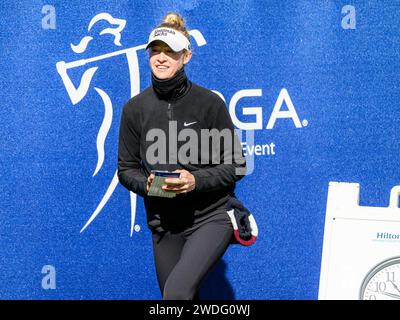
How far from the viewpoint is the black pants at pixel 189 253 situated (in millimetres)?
3381

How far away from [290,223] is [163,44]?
1.29 metres

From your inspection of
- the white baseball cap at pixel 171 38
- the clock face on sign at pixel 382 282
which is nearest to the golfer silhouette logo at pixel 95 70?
the white baseball cap at pixel 171 38

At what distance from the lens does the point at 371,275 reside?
12.3 feet

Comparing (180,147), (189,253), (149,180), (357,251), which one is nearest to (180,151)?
(180,147)

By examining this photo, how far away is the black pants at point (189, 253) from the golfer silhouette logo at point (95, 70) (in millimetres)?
861

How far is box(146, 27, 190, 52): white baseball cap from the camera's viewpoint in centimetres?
358

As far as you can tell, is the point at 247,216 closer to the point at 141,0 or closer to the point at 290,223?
the point at 290,223

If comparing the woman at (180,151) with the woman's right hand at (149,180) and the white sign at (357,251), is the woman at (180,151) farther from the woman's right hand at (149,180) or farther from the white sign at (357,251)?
the white sign at (357,251)

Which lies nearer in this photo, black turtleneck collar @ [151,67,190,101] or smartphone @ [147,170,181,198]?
smartphone @ [147,170,181,198]

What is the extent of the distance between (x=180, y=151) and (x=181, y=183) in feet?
0.85

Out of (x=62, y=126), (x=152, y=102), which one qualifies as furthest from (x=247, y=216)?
(x=62, y=126)

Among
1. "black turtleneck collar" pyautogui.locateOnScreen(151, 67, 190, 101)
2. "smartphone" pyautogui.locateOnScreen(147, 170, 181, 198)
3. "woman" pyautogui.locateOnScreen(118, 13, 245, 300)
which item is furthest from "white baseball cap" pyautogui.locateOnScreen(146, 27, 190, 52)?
"smartphone" pyautogui.locateOnScreen(147, 170, 181, 198)

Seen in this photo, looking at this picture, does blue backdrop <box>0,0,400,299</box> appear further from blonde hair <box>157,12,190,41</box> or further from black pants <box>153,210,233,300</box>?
black pants <box>153,210,233,300</box>

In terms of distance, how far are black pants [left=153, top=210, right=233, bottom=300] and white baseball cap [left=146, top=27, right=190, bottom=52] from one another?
74 centimetres
